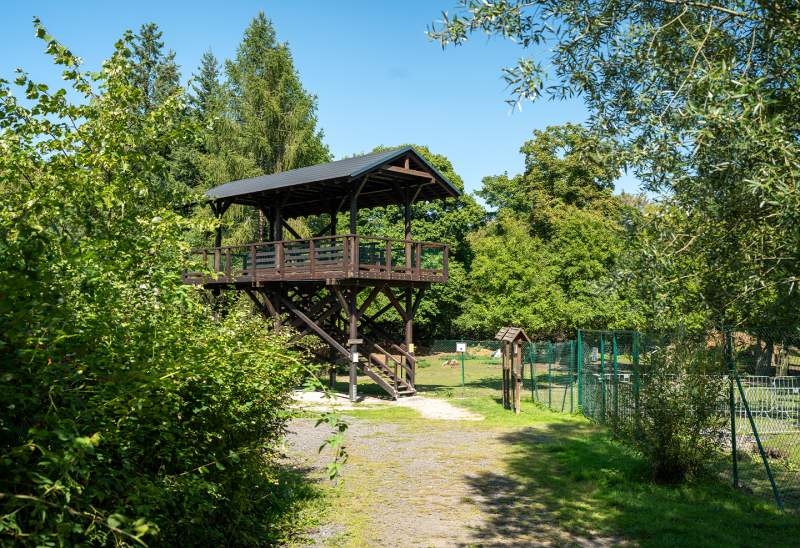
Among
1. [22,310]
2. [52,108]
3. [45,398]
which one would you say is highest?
[52,108]

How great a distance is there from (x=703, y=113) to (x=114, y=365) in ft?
16.4

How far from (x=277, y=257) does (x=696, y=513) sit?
1535cm

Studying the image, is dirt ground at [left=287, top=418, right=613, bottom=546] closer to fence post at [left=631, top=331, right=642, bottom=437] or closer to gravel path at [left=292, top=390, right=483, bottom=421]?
fence post at [left=631, top=331, right=642, bottom=437]

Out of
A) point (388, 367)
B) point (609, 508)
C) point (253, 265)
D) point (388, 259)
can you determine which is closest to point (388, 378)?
point (388, 367)

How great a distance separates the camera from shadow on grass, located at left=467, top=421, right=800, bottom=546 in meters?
7.17

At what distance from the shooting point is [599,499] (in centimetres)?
880

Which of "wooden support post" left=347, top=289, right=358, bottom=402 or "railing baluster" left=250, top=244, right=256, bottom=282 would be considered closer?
"wooden support post" left=347, top=289, right=358, bottom=402

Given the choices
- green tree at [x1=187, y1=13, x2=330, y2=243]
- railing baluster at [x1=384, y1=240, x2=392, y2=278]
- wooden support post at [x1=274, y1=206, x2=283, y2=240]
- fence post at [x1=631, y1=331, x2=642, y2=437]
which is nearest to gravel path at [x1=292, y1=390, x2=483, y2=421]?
railing baluster at [x1=384, y1=240, x2=392, y2=278]

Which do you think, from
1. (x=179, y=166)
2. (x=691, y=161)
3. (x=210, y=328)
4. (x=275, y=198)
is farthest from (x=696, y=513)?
(x=179, y=166)

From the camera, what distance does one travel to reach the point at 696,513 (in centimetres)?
793

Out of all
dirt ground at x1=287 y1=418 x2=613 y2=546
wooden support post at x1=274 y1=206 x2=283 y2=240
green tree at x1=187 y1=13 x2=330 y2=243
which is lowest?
dirt ground at x1=287 y1=418 x2=613 y2=546

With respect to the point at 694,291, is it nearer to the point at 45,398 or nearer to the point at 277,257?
the point at 45,398

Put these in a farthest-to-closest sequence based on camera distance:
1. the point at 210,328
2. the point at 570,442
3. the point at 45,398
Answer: the point at 570,442
the point at 210,328
the point at 45,398

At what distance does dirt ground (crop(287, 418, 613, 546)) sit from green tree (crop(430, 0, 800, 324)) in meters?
3.07
